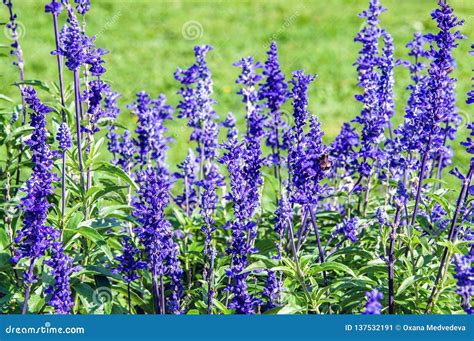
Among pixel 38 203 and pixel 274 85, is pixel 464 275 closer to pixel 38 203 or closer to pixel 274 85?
pixel 38 203

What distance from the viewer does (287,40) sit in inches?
550

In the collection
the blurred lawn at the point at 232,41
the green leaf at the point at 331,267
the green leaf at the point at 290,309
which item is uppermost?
the blurred lawn at the point at 232,41

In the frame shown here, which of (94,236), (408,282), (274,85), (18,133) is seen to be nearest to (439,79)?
(408,282)

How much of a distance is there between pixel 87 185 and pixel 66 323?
1.24 m

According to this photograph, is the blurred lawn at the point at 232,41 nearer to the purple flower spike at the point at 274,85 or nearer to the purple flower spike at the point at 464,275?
the purple flower spike at the point at 274,85

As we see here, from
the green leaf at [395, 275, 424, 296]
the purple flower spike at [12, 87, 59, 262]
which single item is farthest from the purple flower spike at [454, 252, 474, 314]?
the purple flower spike at [12, 87, 59, 262]

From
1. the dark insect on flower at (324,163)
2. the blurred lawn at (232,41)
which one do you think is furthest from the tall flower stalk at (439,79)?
the blurred lawn at (232,41)

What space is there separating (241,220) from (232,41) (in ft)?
32.7

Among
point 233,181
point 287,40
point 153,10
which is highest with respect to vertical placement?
point 153,10

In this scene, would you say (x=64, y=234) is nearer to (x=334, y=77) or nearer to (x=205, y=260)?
(x=205, y=260)

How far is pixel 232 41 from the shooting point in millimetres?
14047

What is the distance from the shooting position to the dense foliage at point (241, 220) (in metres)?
4.24

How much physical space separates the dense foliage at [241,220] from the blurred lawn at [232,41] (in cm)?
536

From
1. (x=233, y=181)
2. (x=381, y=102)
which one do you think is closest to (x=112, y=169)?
(x=233, y=181)
